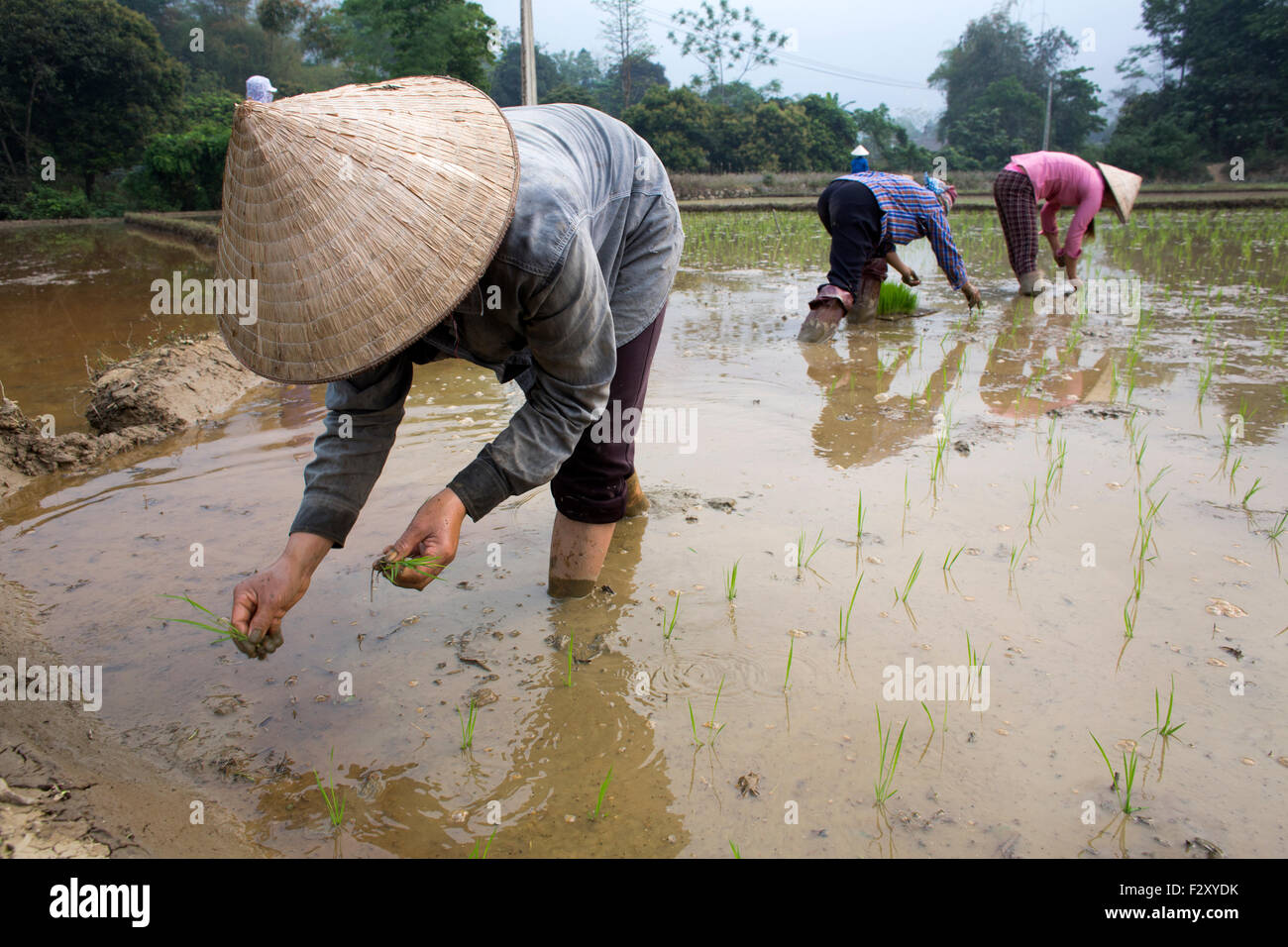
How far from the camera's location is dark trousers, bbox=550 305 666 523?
6.35ft

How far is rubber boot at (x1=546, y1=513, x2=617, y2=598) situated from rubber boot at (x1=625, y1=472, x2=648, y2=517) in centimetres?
48

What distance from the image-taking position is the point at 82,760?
5.68 feet

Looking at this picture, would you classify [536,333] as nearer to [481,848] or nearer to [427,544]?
[427,544]

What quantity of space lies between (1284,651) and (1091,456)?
1372mm

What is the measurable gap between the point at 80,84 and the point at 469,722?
27.5m

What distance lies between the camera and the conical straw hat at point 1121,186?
20.1ft

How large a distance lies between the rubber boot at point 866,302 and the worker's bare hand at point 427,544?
4785 mm

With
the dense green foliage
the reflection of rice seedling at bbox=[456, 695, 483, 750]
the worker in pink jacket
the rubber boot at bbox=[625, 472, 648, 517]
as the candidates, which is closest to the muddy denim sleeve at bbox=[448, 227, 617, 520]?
the reflection of rice seedling at bbox=[456, 695, 483, 750]

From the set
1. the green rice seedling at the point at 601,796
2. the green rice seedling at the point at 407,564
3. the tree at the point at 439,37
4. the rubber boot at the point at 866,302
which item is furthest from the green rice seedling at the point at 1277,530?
the tree at the point at 439,37

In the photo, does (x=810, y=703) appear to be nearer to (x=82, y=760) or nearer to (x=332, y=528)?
(x=332, y=528)

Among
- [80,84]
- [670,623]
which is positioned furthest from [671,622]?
[80,84]

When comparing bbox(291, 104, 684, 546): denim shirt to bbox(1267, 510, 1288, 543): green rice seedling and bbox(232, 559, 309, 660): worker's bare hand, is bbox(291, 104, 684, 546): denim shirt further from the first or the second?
bbox(1267, 510, 1288, 543): green rice seedling

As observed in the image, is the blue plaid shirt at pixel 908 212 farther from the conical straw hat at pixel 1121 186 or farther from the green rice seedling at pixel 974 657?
the green rice seedling at pixel 974 657

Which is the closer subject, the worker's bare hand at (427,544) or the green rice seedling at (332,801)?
the worker's bare hand at (427,544)
